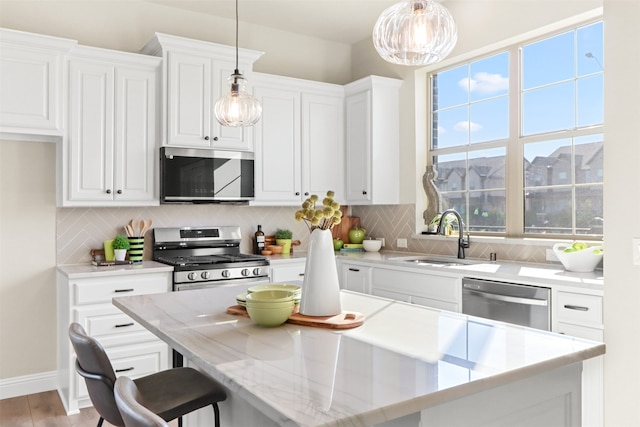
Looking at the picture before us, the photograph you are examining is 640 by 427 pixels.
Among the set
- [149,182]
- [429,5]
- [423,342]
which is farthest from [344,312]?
[149,182]

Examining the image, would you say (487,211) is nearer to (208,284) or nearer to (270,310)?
(208,284)

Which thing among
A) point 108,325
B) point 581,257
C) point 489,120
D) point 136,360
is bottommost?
point 136,360

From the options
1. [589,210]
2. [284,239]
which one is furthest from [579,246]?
[284,239]

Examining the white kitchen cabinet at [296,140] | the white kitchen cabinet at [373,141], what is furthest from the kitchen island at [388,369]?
the white kitchen cabinet at [373,141]

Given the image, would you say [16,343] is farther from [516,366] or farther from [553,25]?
[553,25]

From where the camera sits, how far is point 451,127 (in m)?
4.47

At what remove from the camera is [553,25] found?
11.6ft

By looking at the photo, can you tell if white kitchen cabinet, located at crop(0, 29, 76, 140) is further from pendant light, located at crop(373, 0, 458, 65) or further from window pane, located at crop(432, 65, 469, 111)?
window pane, located at crop(432, 65, 469, 111)

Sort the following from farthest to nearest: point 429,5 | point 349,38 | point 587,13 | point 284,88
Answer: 1. point 349,38
2. point 284,88
3. point 587,13
4. point 429,5

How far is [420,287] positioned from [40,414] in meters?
2.71

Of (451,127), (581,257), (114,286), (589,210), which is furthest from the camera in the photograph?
(451,127)

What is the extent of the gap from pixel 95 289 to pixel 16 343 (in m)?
0.93

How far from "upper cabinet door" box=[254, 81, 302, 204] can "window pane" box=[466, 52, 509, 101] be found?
5.01ft

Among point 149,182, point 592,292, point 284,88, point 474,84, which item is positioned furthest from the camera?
point 284,88
